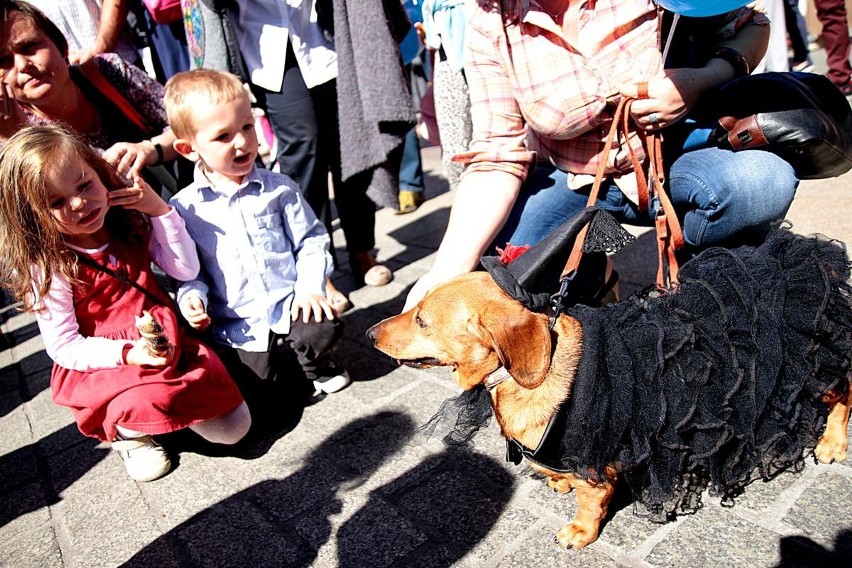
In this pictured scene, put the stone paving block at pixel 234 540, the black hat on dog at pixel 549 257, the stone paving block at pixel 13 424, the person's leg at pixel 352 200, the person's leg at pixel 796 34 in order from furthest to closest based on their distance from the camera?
the person's leg at pixel 796 34 < the person's leg at pixel 352 200 < the stone paving block at pixel 13 424 < the stone paving block at pixel 234 540 < the black hat on dog at pixel 549 257

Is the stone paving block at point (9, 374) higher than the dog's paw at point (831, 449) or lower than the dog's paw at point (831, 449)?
higher

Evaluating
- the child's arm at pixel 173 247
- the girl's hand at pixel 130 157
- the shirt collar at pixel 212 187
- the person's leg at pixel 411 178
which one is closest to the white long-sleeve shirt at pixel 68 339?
the child's arm at pixel 173 247

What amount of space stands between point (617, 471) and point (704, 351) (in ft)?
1.50

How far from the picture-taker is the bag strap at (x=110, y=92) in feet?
10.2

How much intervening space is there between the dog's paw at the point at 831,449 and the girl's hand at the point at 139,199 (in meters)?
2.76

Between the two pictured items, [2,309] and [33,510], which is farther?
[2,309]

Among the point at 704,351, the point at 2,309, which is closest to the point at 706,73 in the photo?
the point at 704,351

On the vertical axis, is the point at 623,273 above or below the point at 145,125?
below

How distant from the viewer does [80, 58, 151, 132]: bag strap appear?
3.10 m

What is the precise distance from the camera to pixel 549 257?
1.90m

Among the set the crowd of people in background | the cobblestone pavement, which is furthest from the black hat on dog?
the cobblestone pavement

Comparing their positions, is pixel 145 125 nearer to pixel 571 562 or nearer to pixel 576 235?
pixel 576 235

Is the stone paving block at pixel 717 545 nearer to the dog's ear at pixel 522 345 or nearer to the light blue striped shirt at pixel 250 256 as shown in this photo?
the dog's ear at pixel 522 345

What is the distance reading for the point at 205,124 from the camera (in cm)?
282
